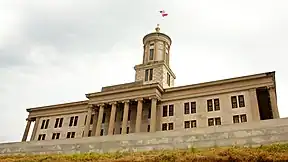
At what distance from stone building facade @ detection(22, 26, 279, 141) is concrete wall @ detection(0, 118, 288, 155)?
26.2 feet

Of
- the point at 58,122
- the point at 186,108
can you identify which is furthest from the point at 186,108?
the point at 58,122

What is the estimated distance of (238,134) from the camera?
1906 centimetres

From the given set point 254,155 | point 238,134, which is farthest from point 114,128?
point 254,155

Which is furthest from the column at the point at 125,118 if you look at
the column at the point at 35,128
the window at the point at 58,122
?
the column at the point at 35,128

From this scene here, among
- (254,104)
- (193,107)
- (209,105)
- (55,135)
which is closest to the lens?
(254,104)

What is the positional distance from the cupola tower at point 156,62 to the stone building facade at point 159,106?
5.9 inches

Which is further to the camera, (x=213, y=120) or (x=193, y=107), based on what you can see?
(x=193, y=107)

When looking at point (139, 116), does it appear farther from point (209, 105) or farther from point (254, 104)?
point (254, 104)

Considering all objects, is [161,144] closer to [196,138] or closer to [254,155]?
[196,138]

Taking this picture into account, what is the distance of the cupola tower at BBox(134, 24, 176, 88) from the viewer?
41.8m

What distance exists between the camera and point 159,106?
36.8m

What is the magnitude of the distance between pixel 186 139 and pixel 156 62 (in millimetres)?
23840

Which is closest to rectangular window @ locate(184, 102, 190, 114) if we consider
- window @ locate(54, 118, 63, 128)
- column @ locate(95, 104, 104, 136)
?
column @ locate(95, 104, 104, 136)

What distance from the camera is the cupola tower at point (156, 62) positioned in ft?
137
